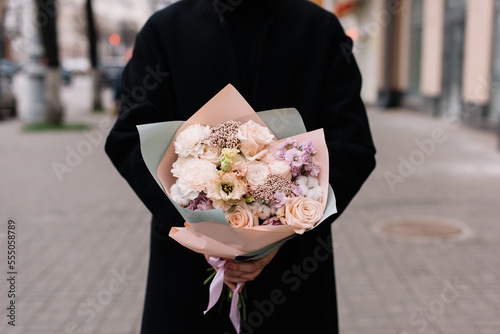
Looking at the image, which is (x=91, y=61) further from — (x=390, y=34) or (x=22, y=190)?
(x=22, y=190)

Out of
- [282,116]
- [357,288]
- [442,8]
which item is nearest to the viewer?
[282,116]

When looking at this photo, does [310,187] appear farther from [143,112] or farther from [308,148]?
[143,112]

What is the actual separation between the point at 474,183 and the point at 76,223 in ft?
17.3

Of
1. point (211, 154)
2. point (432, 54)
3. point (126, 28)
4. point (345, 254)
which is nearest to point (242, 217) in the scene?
point (211, 154)

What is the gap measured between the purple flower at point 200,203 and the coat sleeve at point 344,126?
43 cm

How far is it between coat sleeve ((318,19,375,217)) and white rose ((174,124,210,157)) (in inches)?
17.8

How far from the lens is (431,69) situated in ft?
56.2

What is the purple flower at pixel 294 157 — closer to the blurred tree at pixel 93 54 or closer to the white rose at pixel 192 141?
the white rose at pixel 192 141

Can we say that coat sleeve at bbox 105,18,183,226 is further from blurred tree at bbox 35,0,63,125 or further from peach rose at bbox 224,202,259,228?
blurred tree at bbox 35,0,63,125

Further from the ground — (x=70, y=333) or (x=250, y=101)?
(x=250, y=101)

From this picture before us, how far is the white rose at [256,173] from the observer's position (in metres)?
1.71

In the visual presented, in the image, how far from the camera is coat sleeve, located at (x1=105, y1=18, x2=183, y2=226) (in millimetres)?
1925

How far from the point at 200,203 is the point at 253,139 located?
0.25m

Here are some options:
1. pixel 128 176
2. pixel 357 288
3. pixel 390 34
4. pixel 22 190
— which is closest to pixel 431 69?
pixel 390 34
